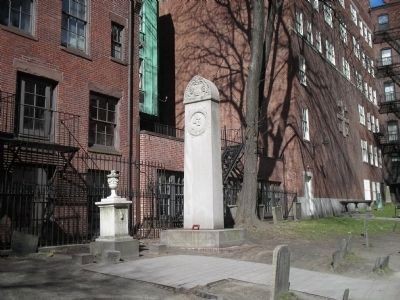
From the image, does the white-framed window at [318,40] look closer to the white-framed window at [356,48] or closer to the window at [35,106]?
the white-framed window at [356,48]

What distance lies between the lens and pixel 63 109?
1719 cm

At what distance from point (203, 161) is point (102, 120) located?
686 centimetres

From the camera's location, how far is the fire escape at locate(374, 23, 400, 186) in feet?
162

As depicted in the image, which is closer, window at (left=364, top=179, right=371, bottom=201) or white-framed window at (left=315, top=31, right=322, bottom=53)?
white-framed window at (left=315, top=31, right=322, bottom=53)

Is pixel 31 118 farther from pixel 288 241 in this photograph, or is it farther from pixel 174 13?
pixel 174 13

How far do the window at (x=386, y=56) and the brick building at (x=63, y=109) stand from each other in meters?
37.7

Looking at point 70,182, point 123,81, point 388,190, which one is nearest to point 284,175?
point 123,81

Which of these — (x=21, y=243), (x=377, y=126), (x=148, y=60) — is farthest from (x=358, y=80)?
(x=21, y=243)

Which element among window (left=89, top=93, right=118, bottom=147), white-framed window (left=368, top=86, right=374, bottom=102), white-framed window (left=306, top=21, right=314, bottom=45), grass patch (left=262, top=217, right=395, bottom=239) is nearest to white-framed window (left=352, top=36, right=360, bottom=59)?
white-framed window (left=368, top=86, right=374, bottom=102)

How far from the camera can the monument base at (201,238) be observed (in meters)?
12.6

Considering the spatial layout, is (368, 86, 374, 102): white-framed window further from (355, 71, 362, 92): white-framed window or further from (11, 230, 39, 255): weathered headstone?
(11, 230, 39, 255): weathered headstone

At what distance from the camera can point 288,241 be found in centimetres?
1548

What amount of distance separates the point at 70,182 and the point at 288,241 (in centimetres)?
738

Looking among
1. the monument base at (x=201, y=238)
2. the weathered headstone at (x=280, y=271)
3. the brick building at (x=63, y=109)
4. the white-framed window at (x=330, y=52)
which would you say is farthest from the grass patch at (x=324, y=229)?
the white-framed window at (x=330, y=52)
